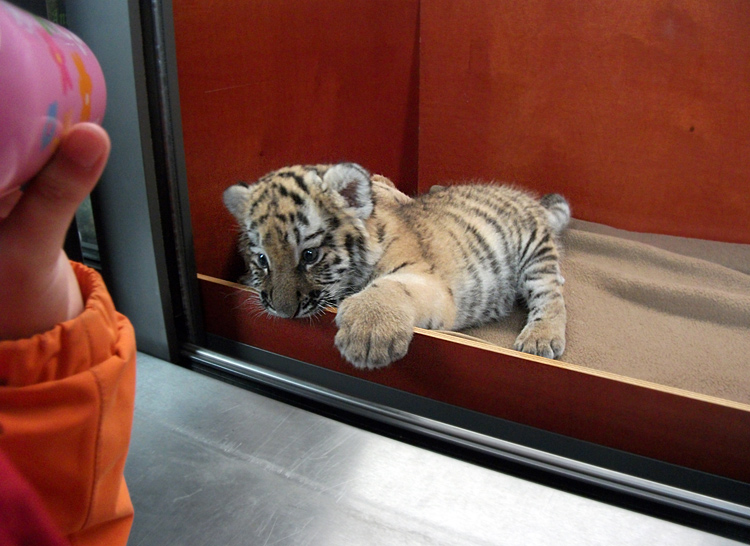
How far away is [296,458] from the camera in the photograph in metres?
1.05

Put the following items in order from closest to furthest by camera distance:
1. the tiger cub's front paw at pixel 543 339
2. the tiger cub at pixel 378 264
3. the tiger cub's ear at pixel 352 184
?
1. the tiger cub at pixel 378 264
2. the tiger cub's ear at pixel 352 184
3. the tiger cub's front paw at pixel 543 339

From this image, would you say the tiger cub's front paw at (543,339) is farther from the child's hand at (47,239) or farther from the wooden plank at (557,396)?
the child's hand at (47,239)

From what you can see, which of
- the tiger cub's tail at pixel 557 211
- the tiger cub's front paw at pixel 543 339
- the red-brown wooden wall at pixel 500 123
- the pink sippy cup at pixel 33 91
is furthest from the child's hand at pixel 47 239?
the tiger cub's tail at pixel 557 211

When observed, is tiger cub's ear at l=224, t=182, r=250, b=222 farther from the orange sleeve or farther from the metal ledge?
the orange sleeve

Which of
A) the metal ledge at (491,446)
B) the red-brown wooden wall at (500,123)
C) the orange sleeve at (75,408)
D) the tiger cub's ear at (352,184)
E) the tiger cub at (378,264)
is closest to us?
the orange sleeve at (75,408)

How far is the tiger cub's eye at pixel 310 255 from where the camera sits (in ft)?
4.43

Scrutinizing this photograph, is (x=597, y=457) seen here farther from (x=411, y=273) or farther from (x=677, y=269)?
(x=677, y=269)

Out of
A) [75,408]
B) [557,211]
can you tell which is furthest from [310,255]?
[557,211]

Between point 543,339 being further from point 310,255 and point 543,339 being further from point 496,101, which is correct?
point 496,101

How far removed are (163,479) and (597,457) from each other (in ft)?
2.70

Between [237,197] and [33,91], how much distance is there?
1043 mm

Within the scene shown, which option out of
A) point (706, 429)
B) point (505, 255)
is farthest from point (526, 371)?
point (505, 255)

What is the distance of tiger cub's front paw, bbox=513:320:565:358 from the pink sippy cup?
4.18ft

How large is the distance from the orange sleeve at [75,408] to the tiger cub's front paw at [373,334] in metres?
0.52
